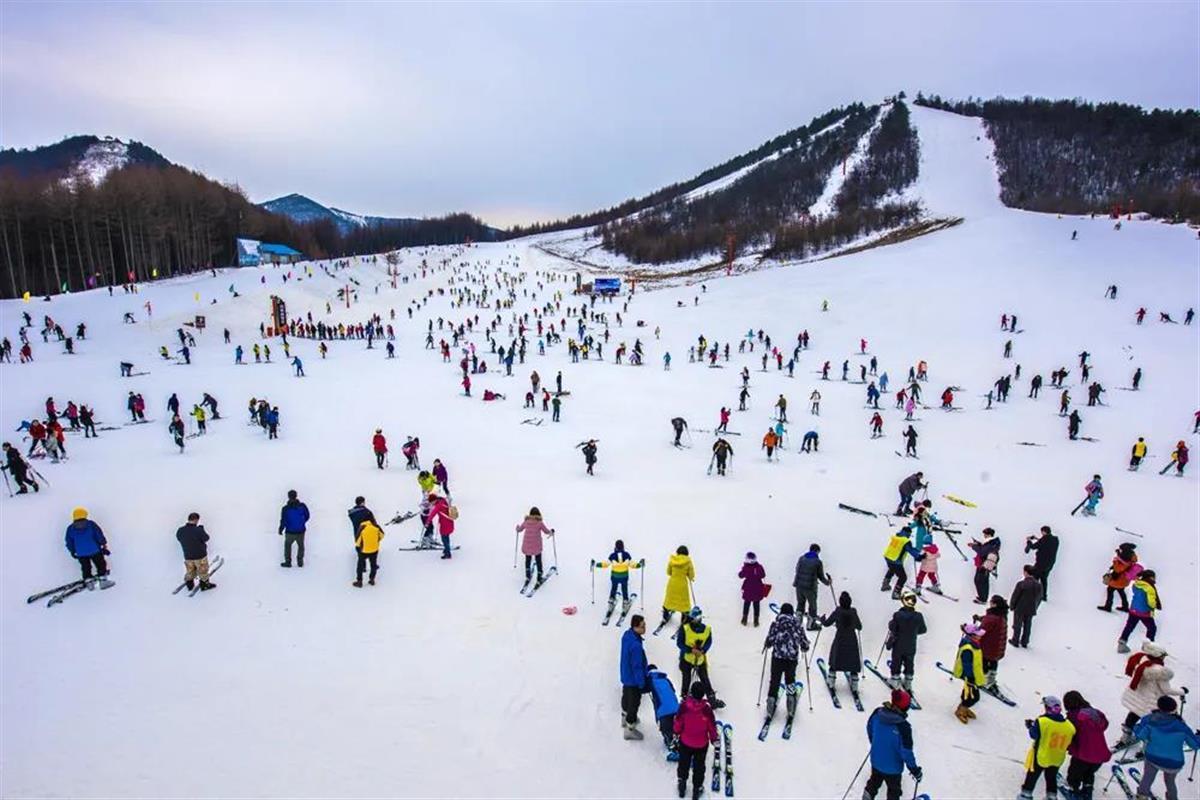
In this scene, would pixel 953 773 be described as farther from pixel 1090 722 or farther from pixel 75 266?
pixel 75 266

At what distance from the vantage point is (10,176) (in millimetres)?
65750

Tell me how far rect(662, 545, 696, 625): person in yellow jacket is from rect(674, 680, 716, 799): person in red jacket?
285 cm

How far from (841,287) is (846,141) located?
397 feet

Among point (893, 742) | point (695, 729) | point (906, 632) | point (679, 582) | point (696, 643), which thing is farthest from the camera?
point (679, 582)

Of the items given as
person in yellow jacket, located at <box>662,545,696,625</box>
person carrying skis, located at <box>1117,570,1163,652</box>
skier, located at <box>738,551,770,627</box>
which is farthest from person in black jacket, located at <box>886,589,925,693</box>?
person carrying skis, located at <box>1117,570,1163,652</box>

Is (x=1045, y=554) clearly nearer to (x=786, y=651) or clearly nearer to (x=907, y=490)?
(x=907, y=490)

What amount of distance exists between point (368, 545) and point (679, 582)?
5.00 m

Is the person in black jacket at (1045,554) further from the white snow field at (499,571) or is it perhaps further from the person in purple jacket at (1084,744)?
the person in purple jacket at (1084,744)

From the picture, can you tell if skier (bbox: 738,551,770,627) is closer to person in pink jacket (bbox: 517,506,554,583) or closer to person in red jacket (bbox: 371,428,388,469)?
person in pink jacket (bbox: 517,506,554,583)

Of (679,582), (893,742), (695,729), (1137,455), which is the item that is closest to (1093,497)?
(1137,455)

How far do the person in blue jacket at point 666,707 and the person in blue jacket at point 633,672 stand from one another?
147mm

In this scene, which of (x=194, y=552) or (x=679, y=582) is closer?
(x=679, y=582)

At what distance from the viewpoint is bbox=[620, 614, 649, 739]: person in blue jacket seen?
6480mm

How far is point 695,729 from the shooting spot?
550 centimetres
